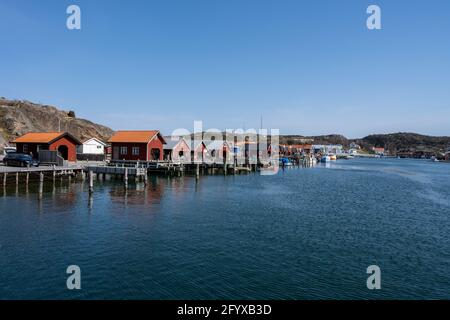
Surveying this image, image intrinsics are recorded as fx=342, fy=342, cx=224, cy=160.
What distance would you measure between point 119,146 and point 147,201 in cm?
3405

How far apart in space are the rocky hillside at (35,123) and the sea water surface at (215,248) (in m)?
65.7

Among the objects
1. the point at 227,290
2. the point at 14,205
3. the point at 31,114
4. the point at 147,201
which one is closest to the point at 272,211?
the point at 147,201

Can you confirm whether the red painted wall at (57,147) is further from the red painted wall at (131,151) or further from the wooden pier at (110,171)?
the red painted wall at (131,151)

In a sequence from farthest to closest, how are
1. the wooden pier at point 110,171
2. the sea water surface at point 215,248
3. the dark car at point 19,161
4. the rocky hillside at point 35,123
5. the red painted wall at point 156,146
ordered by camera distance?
the rocky hillside at point 35,123 → the red painted wall at point 156,146 → the dark car at point 19,161 → the wooden pier at point 110,171 → the sea water surface at point 215,248

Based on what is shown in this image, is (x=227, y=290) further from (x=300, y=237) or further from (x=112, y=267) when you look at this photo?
(x=300, y=237)

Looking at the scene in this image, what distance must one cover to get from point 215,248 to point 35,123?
108639 mm

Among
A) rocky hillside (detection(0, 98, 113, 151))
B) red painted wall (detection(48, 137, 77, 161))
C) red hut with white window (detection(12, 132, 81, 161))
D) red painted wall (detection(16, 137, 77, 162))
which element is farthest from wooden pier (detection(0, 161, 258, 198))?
rocky hillside (detection(0, 98, 113, 151))

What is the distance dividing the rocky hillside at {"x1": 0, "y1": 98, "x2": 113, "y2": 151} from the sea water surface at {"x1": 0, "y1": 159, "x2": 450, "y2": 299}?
216 ft

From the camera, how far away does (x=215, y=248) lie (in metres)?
22.9

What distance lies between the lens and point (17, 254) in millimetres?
20406

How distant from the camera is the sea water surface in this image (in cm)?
1703

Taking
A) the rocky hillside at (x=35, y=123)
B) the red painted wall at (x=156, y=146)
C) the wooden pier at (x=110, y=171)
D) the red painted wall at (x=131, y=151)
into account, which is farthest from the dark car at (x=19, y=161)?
the rocky hillside at (x=35, y=123)

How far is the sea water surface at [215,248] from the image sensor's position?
55.9 ft

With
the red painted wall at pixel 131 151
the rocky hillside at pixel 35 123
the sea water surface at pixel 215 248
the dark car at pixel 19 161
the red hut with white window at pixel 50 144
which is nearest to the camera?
the sea water surface at pixel 215 248
